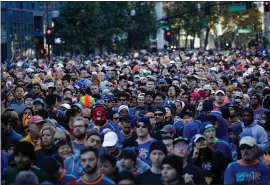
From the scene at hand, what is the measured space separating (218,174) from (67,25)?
54698 mm

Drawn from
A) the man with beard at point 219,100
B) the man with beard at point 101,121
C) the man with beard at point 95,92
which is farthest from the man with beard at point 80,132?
the man with beard at point 95,92

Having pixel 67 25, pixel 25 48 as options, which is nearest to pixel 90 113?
pixel 67 25

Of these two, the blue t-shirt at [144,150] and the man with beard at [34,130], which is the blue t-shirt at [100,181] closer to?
the blue t-shirt at [144,150]

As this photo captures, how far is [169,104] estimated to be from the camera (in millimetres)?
18594

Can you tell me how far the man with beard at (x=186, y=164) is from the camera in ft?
33.8

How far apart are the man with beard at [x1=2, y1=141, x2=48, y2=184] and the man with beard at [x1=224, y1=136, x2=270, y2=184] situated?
7.20 ft

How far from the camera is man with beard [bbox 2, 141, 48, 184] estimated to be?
1048 centimetres

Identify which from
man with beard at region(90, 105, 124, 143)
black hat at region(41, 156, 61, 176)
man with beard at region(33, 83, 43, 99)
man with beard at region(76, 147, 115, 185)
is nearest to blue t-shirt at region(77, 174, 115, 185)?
man with beard at region(76, 147, 115, 185)

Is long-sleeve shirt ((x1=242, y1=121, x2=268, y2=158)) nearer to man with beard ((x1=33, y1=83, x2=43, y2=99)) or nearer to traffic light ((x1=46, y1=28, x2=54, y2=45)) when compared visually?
man with beard ((x1=33, y1=83, x2=43, y2=99))

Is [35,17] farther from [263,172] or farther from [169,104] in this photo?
[263,172]

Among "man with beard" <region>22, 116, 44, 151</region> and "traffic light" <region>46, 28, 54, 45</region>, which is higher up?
"traffic light" <region>46, 28, 54, 45</region>

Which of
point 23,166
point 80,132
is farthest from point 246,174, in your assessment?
point 80,132

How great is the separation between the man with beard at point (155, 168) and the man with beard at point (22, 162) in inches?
43.7

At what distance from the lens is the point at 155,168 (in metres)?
10.2
